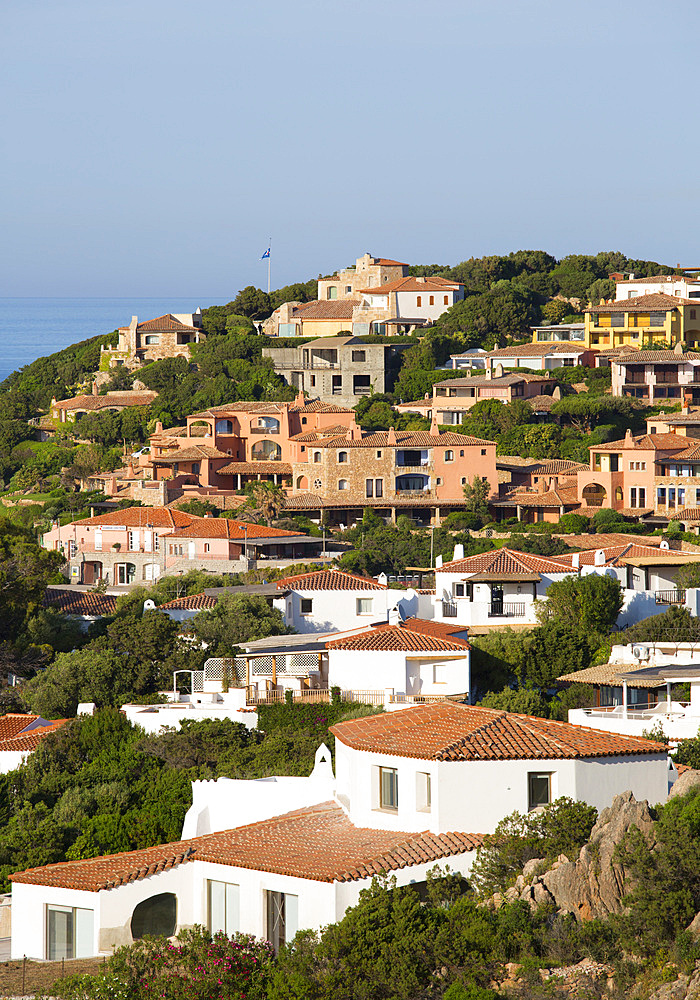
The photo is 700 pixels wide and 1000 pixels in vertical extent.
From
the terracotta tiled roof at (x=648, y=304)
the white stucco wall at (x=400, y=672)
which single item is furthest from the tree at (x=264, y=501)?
the white stucco wall at (x=400, y=672)

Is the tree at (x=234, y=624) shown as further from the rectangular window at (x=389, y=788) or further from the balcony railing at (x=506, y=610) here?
the rectangular window at (x=389, y=788)

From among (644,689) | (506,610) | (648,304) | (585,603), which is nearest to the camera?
(644,689)

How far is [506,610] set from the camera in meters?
41.8

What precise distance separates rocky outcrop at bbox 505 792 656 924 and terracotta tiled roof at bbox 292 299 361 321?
70.7m

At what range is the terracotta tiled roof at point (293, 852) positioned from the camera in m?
20.3

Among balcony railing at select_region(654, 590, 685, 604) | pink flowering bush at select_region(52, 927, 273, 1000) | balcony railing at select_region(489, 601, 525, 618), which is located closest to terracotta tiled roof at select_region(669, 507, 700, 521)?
balcony railing at select_region(654, 590, 685, 604)

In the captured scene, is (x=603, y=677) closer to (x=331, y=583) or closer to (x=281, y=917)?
(x=331, y=583)

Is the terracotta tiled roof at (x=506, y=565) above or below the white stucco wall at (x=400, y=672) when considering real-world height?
above

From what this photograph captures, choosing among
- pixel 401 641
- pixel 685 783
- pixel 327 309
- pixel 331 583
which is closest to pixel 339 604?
pixel 331 583

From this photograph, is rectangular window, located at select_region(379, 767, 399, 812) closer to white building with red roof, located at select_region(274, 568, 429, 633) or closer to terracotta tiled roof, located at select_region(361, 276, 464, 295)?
white building with red roof, located at select_region(274, 568, 429, 633)

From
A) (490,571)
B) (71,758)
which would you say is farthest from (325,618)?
(71,758)

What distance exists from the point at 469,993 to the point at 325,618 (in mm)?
24203

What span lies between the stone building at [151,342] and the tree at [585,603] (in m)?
53.3

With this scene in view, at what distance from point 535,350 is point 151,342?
2281cm
